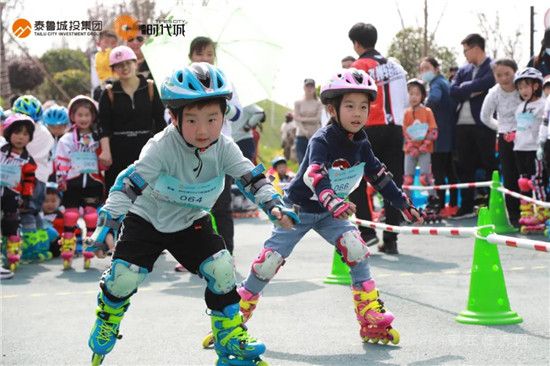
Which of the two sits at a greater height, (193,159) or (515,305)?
(193,159)

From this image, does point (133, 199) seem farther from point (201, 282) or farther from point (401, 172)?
point (401, 172)

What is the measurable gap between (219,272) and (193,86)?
107 centimetres

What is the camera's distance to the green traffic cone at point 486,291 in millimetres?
6773

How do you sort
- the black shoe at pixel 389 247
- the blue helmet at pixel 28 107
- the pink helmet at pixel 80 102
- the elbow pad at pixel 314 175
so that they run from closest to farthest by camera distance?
the elbow pad at pixel 314 175 < the pink helmet at pixel 80 102 < the black shoe at pixel 389 247 < the blue helmet at pixel 28 107

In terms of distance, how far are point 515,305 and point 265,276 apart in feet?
7.33

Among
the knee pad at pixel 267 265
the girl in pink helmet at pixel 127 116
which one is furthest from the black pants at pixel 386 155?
the knee pad at pixel 267 265

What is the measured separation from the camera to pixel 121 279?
5.29m

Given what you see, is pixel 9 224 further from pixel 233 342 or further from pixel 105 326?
pixel 233 342

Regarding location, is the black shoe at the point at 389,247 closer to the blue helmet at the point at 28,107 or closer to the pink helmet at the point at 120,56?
the pink helmet at the point at 120,56

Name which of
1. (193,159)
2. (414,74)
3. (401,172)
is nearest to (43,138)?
(401,172)

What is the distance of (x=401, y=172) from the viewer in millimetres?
10633

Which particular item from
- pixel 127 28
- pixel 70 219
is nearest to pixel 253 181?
pixel 70 219

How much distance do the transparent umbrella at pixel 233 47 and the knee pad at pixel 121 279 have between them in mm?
5262

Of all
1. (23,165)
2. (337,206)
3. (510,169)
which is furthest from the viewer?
(510,169)
